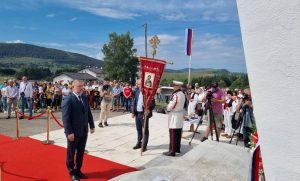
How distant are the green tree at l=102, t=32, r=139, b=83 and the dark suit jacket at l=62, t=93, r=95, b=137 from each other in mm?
65795

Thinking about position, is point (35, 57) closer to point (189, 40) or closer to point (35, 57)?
point (35, 57)

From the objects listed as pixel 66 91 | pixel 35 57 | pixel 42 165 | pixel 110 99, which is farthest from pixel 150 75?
pixel 35 57

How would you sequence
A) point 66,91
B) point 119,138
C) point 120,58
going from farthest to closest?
point 120,58
point 66,91
point 119,138

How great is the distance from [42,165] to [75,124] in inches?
62.1

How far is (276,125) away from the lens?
77.3 inches

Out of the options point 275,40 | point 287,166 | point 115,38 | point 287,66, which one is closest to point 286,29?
point 275,40

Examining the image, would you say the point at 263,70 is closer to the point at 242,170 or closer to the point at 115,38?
the point at 242,170

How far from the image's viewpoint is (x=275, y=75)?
1903mm

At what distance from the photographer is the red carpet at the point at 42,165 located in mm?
5395

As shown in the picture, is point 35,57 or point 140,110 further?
point 35,57

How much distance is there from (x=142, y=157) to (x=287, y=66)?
5.56m

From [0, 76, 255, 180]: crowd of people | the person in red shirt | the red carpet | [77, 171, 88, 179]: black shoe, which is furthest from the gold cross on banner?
the person in red shirt

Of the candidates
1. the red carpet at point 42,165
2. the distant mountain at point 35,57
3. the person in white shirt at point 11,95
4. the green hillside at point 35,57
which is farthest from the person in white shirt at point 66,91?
the green hillside at point 35,57

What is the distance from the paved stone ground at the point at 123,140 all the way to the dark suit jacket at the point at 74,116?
5.32 feet
